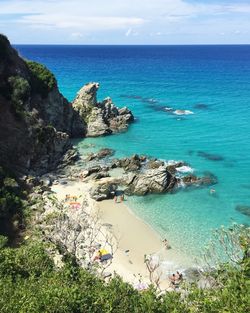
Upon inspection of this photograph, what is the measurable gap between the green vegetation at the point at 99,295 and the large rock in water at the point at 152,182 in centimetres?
2201

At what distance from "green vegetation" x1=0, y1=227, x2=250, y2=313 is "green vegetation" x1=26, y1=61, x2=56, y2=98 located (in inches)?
1561

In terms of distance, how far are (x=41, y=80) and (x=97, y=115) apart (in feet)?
40.1

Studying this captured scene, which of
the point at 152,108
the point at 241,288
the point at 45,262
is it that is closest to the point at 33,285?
the point at 45,262

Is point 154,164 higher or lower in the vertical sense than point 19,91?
lower

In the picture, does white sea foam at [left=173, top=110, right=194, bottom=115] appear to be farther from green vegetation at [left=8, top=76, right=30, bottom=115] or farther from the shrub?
the shrub

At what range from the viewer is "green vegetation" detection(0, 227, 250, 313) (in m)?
15.9

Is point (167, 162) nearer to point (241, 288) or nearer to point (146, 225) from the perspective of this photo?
point (146, 225)

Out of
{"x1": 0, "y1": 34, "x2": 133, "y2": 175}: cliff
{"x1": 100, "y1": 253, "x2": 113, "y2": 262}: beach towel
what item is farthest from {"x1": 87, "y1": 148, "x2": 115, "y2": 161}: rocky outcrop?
{"x1": 100, "y1": 253, "x2": 113, "y2": 262}: beach towel

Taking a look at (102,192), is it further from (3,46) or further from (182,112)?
(182,112)

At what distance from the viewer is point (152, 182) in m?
43.0

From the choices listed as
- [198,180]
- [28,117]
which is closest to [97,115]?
[28,117]

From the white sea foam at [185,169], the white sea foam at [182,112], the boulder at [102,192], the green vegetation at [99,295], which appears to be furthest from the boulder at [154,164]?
the white sea foam at [182,112]

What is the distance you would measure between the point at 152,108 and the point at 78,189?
4594 cm

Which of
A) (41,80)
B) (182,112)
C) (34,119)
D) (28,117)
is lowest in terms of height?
(182,112)
